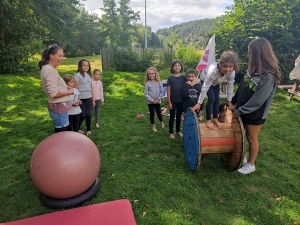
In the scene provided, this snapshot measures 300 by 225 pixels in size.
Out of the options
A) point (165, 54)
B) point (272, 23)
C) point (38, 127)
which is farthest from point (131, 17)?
point (38, 127)

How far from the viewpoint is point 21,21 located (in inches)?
541

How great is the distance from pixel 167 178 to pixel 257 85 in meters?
2.11

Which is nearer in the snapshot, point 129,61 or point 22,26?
point 22,26

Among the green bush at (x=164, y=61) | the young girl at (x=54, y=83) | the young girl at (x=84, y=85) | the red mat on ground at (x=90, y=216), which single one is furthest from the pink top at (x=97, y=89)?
the green bush at (x=164, y=61)

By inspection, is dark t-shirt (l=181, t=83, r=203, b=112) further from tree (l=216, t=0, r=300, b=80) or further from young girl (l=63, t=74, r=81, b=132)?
tree (l=216, t=0, r=300, b=80)

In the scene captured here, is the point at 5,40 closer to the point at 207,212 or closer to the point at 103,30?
the point at 207,212

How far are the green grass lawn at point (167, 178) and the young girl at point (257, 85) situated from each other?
0.92 metres

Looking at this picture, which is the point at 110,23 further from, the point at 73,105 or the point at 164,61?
the point at 73,105

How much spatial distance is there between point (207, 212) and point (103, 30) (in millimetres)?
55994

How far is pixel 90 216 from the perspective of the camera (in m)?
2.84

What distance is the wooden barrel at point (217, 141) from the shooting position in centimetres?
364

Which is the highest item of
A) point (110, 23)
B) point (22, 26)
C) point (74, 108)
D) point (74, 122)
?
point (110, 23)

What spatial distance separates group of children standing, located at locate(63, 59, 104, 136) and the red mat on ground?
2.28 meters

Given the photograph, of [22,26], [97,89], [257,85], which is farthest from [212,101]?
[22,26]
